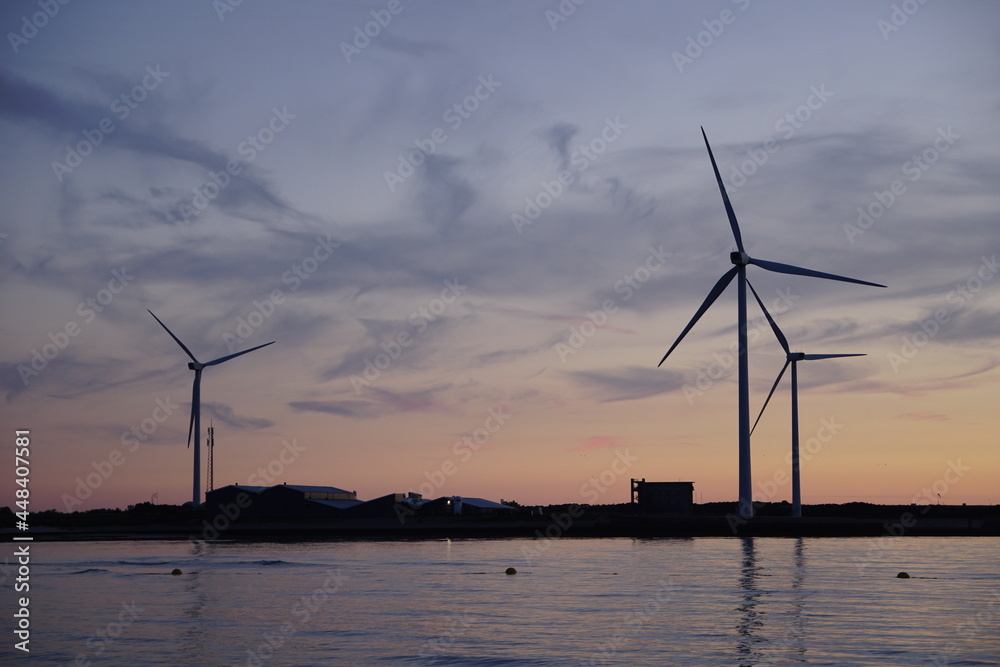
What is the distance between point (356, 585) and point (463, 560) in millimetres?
25736

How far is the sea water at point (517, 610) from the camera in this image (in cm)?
3791

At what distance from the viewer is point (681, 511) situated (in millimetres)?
159375

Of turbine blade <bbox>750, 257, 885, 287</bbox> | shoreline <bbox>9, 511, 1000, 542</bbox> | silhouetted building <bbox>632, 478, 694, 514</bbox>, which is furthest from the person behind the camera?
silhouetted building <bbox>632, 478, 694, 514</bbox>

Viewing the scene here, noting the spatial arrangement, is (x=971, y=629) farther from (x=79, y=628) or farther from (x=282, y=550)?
(x=282, y=550)

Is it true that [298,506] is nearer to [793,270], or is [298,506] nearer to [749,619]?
[793,270]

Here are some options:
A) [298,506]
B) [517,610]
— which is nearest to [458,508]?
[298,506]

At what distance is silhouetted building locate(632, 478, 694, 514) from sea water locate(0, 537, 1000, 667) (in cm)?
6488

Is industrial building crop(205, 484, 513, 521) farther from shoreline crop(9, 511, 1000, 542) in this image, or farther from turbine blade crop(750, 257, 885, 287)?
turbine blade crop(750, 257, 885, 287)

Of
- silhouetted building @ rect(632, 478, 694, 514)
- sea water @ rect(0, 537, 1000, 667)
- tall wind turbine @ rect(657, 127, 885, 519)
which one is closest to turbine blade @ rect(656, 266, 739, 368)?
tall wind turbine @ rect(657, 127, 885, 519)

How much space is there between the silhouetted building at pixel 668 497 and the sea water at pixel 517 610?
213ft

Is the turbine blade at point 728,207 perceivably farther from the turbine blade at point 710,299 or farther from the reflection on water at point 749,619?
the reflection on water at point 749,619

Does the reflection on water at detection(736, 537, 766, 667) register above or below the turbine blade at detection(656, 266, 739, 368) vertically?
below

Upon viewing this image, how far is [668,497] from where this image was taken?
160m

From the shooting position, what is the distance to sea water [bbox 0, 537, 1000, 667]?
3791cm
